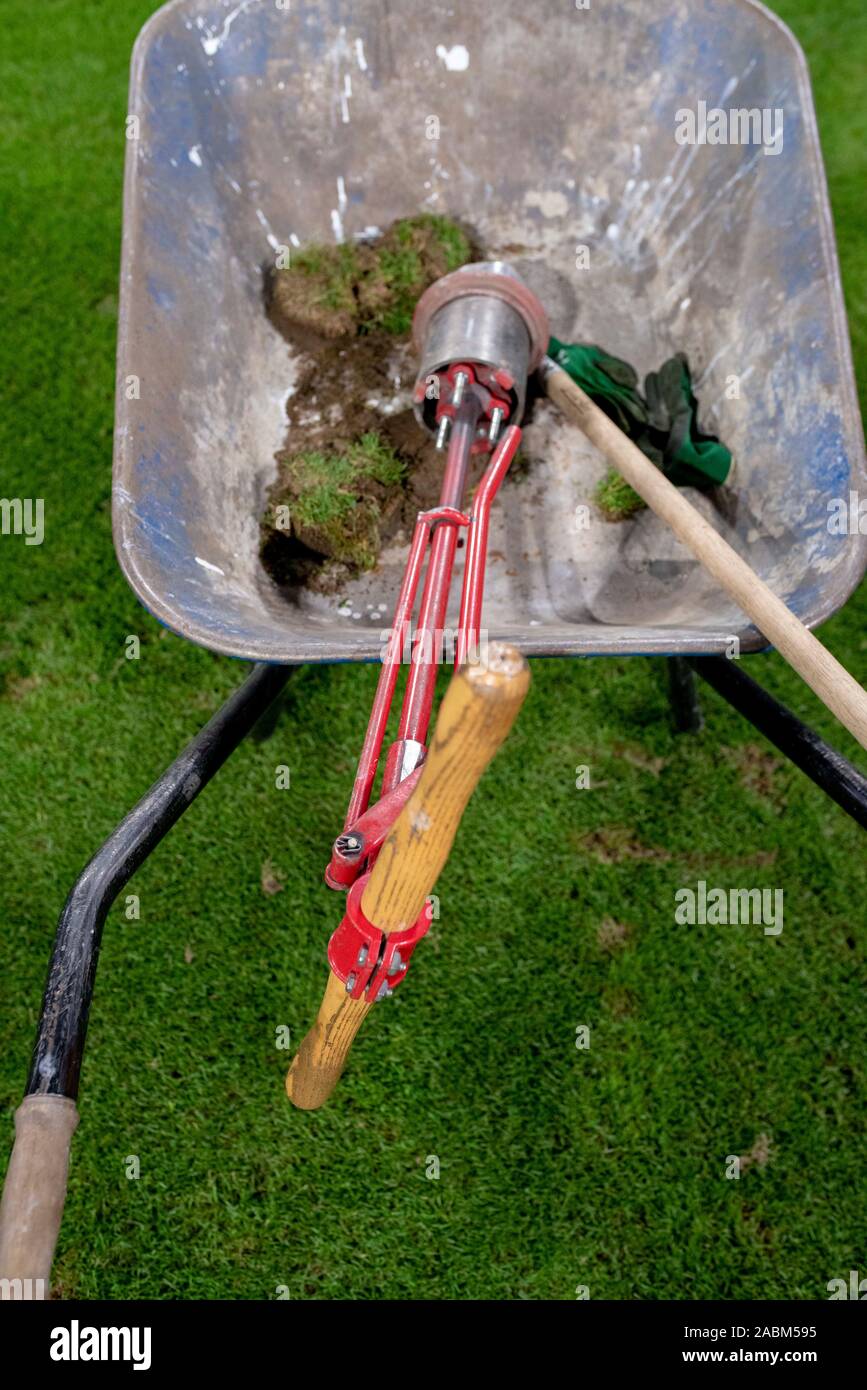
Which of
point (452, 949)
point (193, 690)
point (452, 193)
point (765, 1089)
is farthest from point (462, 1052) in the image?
point (452, 193)

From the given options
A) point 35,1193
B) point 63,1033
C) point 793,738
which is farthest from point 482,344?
point 35,1193

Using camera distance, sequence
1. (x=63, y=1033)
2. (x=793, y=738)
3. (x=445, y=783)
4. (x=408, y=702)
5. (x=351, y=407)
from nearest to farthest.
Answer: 1. (x=445, y=783)
2. (x=63, y=1033)
3. (x=408, y=702)
4. (x=793, y=738)
5. (x=351, y=407)

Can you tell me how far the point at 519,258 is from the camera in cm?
233

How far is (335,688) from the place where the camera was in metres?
2.55

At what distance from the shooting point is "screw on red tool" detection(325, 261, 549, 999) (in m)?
1.20

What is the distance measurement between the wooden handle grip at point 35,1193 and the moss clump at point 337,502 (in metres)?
1.14

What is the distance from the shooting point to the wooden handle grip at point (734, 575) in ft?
4.23

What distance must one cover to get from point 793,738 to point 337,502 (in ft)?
3.21

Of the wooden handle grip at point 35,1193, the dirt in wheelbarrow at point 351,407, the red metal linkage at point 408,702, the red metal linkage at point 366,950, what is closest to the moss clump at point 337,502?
the dirt in wheelbarrow at point 351,407

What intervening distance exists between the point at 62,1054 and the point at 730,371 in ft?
5.61

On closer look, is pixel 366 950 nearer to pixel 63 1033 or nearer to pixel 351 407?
pixel 63 1033

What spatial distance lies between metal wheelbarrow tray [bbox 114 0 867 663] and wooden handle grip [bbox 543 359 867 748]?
0.09m
